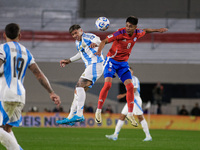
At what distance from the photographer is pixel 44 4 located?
28031mm

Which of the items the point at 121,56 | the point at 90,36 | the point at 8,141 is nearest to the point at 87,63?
the point at 90,36

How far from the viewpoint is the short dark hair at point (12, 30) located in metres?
5.92

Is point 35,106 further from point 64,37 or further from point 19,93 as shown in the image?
point 19,93

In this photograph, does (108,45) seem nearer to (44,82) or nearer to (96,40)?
(96,40)

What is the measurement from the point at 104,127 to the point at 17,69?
634 inches

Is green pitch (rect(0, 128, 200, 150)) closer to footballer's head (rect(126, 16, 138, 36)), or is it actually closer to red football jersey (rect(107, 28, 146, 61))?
red football jersey (rect(107, 28, 146, 61))

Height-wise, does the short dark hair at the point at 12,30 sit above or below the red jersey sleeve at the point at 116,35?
above

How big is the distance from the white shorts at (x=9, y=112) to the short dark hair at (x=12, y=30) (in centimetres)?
93

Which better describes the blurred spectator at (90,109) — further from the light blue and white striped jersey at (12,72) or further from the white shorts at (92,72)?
the light blue and white striped jersey at (12,72)

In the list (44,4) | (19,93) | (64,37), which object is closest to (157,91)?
(64,37)

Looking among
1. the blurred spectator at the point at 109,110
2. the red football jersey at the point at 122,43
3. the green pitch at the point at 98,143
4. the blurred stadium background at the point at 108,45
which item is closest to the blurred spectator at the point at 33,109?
the blurred stadium background at the point at 108,45

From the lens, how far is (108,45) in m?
24.6

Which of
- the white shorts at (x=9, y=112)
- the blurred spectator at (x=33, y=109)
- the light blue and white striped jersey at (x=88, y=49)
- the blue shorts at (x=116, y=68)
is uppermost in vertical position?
the light blue and white striped jersey at (x=88, y=49)

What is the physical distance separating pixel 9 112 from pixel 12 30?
1.15m
